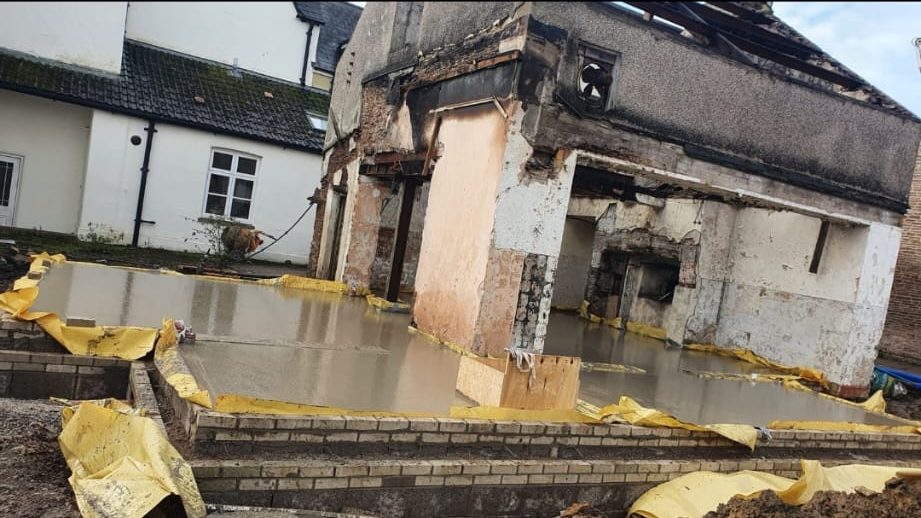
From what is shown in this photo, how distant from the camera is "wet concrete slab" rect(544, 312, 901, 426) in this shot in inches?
251

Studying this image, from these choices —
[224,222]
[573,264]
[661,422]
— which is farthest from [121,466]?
[224,222]

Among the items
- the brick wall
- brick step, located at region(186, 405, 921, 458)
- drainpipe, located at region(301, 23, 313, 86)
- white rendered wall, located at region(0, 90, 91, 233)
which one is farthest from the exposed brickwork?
white rendered wall, located at region(0, 90, 91, 233)

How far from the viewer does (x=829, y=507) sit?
4.66 metres

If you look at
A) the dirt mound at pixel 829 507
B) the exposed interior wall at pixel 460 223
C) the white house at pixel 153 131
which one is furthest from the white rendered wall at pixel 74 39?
the dirt mound at pixel 829 507

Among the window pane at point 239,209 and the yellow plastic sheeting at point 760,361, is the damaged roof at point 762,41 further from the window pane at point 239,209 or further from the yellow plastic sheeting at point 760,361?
the window pane at point 239,209

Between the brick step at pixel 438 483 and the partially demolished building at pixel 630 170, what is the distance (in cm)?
225

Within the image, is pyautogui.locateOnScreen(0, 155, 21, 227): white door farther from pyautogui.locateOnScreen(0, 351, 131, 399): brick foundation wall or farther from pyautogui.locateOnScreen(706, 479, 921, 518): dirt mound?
pyautogui.locateOnScreen(706, 479, 921, 518): dirt mound

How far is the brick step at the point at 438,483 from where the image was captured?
12.3 feet

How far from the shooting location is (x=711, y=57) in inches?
312

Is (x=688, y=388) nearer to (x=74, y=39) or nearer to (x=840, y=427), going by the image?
(x=840, y=427)

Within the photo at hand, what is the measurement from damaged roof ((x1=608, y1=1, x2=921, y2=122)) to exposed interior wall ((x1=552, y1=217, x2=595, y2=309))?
585 centimetres

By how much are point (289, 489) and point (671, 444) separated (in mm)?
3064

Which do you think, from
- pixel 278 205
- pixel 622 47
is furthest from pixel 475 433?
pixel 278 205

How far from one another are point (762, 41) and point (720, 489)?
6.13m
